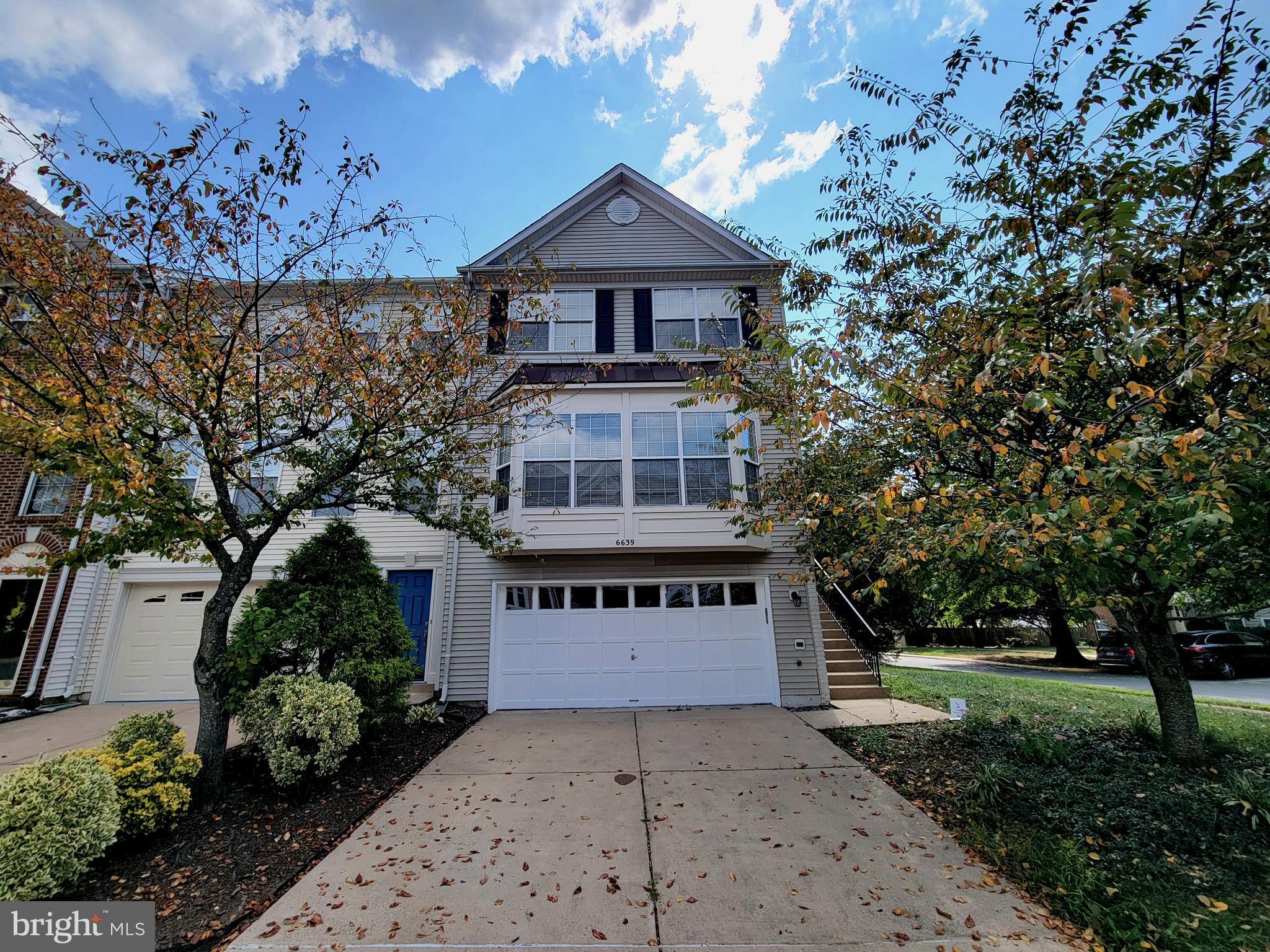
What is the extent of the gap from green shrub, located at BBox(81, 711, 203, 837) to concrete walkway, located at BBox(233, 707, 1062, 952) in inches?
57.7

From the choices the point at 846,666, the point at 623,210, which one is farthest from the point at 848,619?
the point at 623,210

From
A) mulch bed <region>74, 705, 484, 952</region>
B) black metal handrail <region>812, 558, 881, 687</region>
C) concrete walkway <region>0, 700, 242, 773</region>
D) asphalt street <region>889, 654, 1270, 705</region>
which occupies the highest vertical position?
black metal handrail <region>812, 558, 881, 687</region>

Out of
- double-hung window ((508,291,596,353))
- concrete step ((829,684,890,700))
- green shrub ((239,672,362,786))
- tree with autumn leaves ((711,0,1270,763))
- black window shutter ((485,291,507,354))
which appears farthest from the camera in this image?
double-hung window ((508,291,596,353))

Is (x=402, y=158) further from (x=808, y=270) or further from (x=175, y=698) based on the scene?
(x=175, y=698)

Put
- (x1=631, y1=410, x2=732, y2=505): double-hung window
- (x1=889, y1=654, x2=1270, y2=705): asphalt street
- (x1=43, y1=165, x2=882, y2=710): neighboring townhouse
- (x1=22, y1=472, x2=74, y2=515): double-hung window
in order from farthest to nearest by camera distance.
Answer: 1. (x1=889, y1=654, x2=1270, y2=705): asphalt street
2. (x1=22, y1=472, x2=74, y2=515): double-hung window
3. (x1=631, y1=410, x2=732, y2=505): double-hung window
4. (x1=43, y1=165, x2=882, y2=710): neighboring townhouse

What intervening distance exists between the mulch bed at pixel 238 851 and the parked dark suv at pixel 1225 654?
65.1 ft

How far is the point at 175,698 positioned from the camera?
10328mm

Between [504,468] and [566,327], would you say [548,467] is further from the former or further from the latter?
[566,327]

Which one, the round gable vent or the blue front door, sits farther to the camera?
the round gable vent

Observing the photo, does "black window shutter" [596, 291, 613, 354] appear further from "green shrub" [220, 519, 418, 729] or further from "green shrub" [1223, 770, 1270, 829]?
"green shrub" [1223, 770, 1270, 829]

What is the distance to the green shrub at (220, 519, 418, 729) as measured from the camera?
5.62 meters

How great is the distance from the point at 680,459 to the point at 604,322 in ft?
11.5

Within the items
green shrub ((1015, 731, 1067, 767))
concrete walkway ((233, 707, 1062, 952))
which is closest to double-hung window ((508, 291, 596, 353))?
concrete walkway ((233, 707, 1062, 952))

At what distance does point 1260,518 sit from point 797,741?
5453 millimetres
